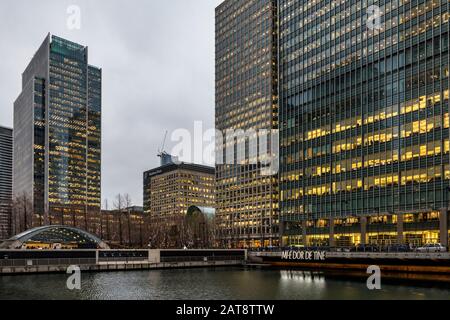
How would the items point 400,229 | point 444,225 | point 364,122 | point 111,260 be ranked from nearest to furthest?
point 111,260
point 444,225
point 400,229
point 364,122

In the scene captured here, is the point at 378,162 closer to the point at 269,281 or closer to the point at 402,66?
the point at 402,66

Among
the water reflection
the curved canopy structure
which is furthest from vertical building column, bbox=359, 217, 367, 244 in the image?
the curved canopy structure

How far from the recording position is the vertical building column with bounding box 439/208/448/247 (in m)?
126

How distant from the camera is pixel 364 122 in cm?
15338

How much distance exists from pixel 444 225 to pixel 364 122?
38.1 meters

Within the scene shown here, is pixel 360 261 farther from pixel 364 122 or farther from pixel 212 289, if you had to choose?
pixel 364 122

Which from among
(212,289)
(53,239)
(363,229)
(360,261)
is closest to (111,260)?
(53,239)

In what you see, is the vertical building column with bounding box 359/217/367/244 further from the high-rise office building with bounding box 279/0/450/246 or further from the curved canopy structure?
the curved canopy structure

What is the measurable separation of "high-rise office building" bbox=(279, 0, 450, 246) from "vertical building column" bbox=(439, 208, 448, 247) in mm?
225

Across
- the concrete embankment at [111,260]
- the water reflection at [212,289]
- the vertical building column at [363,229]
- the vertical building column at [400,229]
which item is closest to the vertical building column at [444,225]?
the vertical building column at [400,229]

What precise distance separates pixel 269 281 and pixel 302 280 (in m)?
6.21

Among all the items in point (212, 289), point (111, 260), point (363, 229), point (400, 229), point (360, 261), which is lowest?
point (111, 260)

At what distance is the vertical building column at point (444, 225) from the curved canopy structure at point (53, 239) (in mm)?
79292

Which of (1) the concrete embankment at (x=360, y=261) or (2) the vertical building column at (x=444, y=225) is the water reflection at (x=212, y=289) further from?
(2) the vertical building column at (x=444, y=225)
